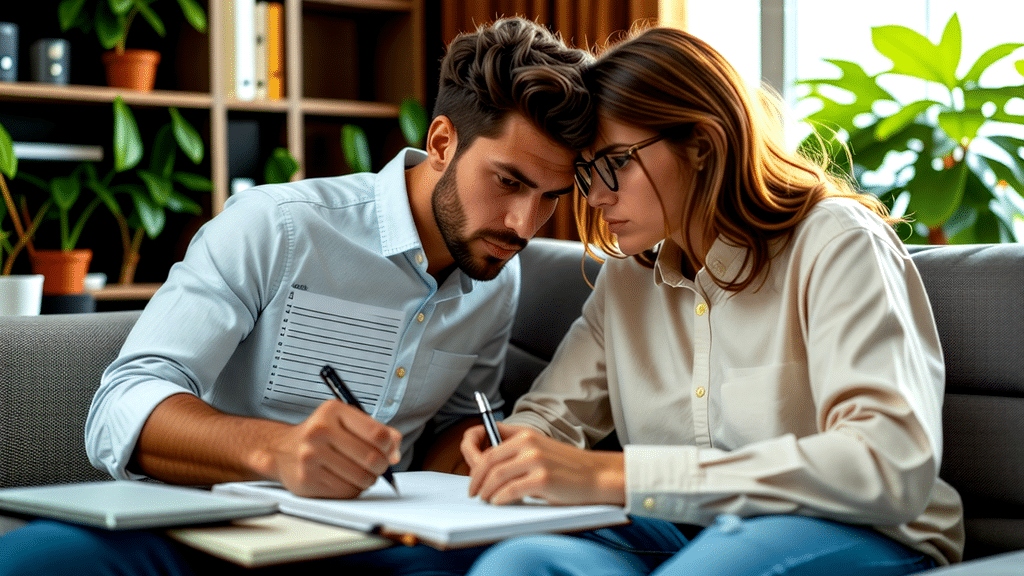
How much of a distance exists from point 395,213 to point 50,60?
187 centimetres

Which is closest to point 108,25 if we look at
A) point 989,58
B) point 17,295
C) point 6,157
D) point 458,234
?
point 6,157

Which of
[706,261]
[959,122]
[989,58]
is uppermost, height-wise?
[989,58]

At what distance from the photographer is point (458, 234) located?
1527 millimetres

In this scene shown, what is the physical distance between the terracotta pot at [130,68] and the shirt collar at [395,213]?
5.58ft

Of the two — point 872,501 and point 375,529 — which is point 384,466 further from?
point 872,501

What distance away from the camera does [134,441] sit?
124 centimetres

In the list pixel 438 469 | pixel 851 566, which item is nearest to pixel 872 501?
pixel 851 566

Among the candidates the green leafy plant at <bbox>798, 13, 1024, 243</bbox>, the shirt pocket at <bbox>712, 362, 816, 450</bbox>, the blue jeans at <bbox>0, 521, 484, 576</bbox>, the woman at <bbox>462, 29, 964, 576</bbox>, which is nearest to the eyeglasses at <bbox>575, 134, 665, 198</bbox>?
the woman at <bbox>462, 29, 964, 576</bbox>

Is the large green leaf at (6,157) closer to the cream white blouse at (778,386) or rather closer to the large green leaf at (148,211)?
the large green leaf at (148,211)

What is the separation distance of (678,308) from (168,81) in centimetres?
248

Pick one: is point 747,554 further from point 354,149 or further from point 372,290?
point 354,149

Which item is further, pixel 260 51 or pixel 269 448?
pixel 260 51

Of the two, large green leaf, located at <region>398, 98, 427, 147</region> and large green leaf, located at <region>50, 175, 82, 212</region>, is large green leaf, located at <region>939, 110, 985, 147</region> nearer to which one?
large green leaf, located at <region>398, 98, 427, 147</region>

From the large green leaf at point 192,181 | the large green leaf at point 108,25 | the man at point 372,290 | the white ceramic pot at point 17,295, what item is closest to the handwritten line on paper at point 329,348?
the man at point 372,290
